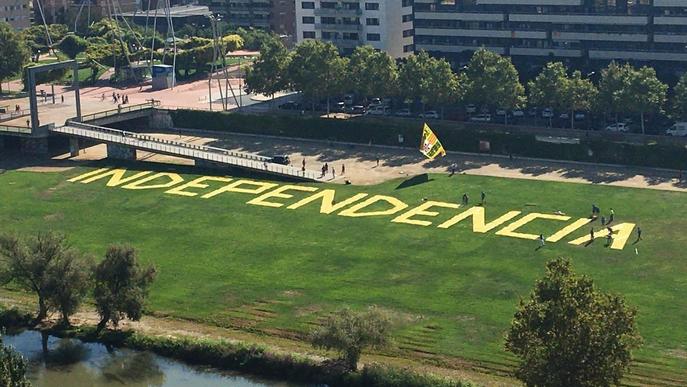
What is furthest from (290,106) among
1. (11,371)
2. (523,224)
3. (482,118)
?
(11,371)

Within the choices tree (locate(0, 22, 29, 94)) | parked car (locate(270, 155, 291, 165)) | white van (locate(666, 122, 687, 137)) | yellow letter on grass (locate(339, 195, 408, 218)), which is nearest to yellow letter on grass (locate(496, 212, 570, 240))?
yellow letter on grass (locate(339, 195, 408, 218))

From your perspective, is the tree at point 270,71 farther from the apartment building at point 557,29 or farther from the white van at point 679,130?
the white van at point 679,130

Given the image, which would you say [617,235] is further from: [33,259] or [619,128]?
[33,259]

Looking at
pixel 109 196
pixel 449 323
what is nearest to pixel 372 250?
pixel 449 323

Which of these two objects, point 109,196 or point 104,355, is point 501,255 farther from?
point 109,196

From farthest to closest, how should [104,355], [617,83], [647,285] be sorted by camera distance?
[617,83] → [647,285] → [104,355]

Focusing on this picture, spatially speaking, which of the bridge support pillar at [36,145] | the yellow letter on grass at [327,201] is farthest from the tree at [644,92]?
the bridge support pillar at [36,145]
